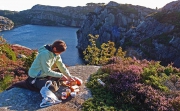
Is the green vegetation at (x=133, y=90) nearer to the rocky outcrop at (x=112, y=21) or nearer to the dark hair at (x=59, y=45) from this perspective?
the dark hair at (x=59, y=45)

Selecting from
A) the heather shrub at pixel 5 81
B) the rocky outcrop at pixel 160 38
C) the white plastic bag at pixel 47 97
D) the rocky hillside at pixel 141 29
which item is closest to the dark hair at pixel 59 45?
the white plastic bag at pixel 47 97

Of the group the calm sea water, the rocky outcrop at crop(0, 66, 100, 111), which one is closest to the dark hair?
the rocky outcrop at crop(0, 66, 100, 111)

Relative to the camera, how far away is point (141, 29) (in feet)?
227

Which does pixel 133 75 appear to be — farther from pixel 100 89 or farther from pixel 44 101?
pixel 44 101

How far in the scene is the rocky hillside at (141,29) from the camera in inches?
2201

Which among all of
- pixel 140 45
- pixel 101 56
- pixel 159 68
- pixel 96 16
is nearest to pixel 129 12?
pixel 96 16

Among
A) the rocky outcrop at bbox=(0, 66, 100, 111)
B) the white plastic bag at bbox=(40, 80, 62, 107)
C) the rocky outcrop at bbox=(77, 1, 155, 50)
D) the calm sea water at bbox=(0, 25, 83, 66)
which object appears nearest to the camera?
the rocky outcrop at bbox=(0, 66, 100, 111)

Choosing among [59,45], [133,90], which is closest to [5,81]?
[59,45]

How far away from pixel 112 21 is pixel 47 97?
85102 mm

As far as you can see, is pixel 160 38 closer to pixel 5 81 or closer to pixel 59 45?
pixel 5 81

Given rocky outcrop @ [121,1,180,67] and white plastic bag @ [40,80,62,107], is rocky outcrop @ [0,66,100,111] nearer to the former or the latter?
white plastic bag @ [40,80,62,107]

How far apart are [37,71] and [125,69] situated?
166 inches

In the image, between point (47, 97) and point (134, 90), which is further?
point (134, 90)

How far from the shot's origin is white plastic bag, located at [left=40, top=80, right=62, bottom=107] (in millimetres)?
8914
